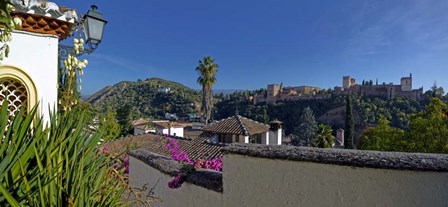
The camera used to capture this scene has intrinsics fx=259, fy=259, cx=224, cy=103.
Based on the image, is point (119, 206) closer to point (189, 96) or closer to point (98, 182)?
point (98, 182)

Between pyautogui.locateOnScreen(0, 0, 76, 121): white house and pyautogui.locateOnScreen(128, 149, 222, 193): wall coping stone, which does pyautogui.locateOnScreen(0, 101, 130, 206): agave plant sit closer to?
pyautogui.locateOnScreen(128, 149, 222, 193): wall coping stone

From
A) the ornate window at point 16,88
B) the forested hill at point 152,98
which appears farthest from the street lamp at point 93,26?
the forested hill at point 152,98

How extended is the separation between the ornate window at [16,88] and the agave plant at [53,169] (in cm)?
191

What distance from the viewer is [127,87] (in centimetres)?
7475

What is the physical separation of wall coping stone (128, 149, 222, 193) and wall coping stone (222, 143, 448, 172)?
0.65 meters

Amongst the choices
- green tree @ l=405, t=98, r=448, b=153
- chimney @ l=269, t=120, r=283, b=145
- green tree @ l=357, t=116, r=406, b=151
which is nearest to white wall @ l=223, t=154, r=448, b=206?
green tree @ l=405, t=98, r=448, b=153

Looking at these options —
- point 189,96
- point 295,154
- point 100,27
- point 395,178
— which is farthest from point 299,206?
point 189,96

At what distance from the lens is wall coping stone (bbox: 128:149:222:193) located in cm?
294

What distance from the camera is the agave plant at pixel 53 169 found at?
4.57ft

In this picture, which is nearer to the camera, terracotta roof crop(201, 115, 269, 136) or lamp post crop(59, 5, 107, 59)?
lamp post crop(59, 5, 107, 59)

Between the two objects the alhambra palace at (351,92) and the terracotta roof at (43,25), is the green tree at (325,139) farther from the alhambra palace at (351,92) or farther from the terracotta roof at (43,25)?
the alhambra palace at (351,92)

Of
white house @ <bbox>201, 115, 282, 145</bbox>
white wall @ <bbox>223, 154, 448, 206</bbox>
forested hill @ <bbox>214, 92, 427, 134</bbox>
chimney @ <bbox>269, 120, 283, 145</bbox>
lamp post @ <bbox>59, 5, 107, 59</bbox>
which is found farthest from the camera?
forested hill @ <bbox>214, 92, 427, 134</bbox>

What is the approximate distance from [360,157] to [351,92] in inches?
3286

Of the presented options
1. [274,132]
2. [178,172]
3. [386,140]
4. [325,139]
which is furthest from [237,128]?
[325,139]
